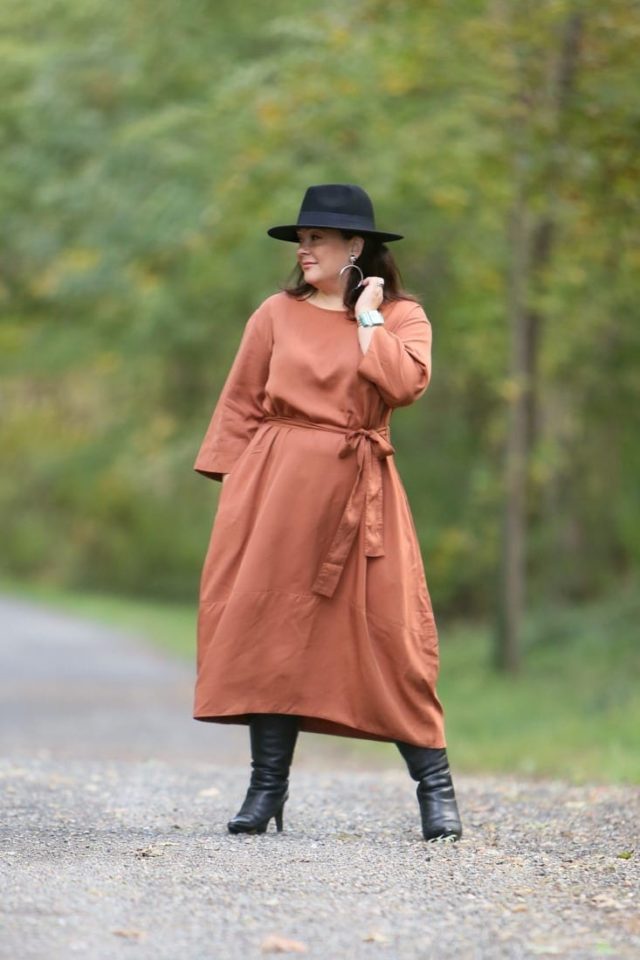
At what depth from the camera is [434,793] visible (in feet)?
19.1

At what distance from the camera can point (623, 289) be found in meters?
16.1

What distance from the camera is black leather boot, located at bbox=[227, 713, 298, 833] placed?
5.84m

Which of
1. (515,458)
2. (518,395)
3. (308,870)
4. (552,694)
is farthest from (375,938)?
(515,458)

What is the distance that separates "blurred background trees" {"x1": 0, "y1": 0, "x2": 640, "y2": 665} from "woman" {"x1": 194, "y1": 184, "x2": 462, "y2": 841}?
5.33 metres

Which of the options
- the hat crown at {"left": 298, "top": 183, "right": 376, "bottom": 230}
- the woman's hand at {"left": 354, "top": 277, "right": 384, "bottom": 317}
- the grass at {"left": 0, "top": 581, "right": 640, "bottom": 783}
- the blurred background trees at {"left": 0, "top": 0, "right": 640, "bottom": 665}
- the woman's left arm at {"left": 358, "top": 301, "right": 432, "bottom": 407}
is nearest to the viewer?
the woman's left arm at {"left": 358, "top": 301, "right": 432, "bottom": 407}

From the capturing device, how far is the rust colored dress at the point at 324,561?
5.70 metres

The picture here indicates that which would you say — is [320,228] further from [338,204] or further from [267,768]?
[267,768]

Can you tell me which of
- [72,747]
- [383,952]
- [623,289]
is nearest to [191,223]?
[623,289]

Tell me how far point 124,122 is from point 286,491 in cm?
1305

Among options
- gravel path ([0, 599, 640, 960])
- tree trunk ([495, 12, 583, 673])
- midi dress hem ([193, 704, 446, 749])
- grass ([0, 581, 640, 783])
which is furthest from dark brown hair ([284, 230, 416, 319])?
tree trunk ([495, 12, 583, 673])

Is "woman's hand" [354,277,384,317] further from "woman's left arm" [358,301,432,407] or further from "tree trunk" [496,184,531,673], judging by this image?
"tree trunk" [496,184,531,673]

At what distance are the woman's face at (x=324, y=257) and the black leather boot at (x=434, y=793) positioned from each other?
5.07ft

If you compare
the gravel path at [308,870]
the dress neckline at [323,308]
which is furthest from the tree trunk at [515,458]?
the dress neckline at [323,308]

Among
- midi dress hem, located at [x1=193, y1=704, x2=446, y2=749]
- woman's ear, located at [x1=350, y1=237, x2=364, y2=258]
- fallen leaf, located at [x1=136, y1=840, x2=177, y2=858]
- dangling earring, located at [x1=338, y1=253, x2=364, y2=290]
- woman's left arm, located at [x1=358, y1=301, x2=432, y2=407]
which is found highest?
woman's ear, located at [x1=350, y1=237, x2=364, y2=258]
